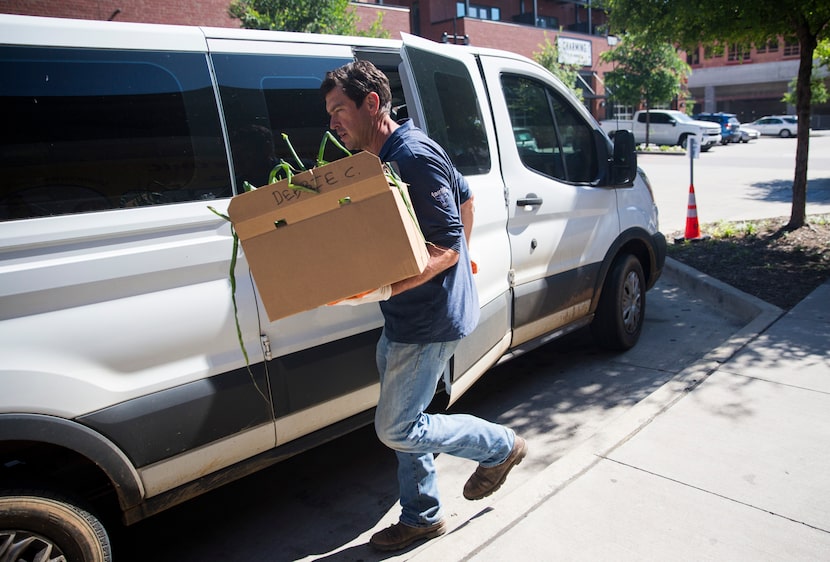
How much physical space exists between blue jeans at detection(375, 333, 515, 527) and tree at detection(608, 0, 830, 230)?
6.82 meters

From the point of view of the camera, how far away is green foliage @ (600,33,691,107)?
3025 centimetres

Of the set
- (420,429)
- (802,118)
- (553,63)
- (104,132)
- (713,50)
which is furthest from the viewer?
(553,63)

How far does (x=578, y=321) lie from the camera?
15.6 feet

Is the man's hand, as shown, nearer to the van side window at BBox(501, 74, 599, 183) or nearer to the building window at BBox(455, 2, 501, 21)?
the van side window at BBox(501, 74, 599, 183)

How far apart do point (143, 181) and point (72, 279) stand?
479 mm

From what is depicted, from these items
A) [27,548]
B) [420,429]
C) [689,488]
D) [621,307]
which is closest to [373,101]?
[420,429]

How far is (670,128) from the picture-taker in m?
31.7

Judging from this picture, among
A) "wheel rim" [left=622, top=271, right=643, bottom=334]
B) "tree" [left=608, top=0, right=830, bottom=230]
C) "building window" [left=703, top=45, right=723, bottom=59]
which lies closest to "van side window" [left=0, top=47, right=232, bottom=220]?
"wheel rim" [left=622, top=271, right=643, bottom=334]

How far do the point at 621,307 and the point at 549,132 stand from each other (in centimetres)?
148

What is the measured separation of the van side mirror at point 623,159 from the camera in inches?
183

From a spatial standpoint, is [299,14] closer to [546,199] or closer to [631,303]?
[631,303]

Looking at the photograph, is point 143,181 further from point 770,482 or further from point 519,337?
point 770,482

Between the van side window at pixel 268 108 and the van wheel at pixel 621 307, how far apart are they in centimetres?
273

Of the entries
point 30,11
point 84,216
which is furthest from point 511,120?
point 30,11
